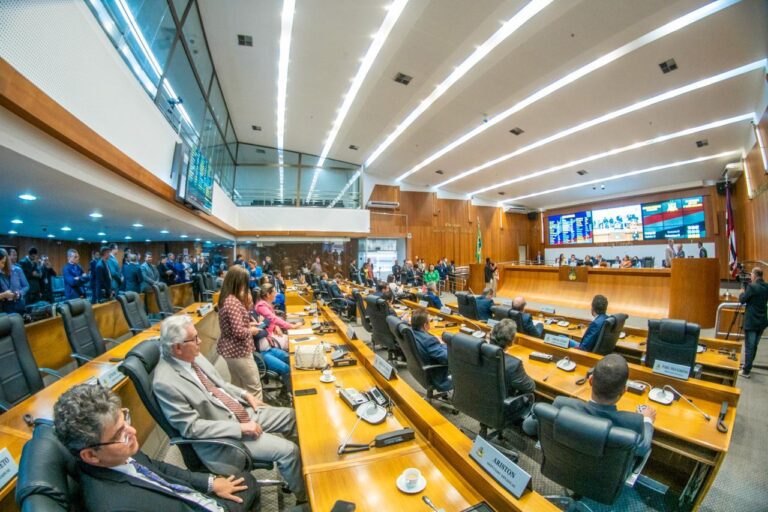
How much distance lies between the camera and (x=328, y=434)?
5.25ft

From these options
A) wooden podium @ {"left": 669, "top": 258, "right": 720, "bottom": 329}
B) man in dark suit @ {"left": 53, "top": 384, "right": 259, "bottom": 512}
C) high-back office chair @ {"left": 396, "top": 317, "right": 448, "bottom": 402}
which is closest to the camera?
man in dark suit @ {"left": 53, "top": 384, "right": 259, "bottom": 512}

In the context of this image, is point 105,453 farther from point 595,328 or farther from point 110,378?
point 595,328

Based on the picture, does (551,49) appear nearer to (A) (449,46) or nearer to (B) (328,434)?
(A) (449,46)

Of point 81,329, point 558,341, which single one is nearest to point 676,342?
point 558,341

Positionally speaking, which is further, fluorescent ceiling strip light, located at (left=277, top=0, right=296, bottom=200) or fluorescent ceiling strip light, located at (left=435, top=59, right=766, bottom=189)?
fluorescent ceiling strip light, located at (left=435, top=59, right=766, bottom=189)

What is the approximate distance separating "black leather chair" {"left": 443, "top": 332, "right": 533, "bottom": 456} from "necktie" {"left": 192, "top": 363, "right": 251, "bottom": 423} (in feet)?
4.75

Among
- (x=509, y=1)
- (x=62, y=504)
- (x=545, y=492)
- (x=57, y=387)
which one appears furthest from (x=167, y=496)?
(x=509, y=1)

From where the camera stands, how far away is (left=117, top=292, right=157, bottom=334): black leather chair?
386cm

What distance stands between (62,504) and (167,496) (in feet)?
1.03

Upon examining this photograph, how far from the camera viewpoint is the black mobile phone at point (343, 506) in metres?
1.05

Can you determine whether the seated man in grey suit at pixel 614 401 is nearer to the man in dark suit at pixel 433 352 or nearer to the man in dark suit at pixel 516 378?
the man in dark suit at pixel 516 378

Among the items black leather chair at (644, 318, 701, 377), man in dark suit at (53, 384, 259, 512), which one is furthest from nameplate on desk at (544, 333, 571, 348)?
man in dark suit at (53, 384, 259, 512)

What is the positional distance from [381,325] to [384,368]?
6.41 ft

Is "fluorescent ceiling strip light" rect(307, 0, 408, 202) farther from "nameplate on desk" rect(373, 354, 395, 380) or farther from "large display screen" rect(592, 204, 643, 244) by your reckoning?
"large display screen" rect(592, 204, 643, 244)
